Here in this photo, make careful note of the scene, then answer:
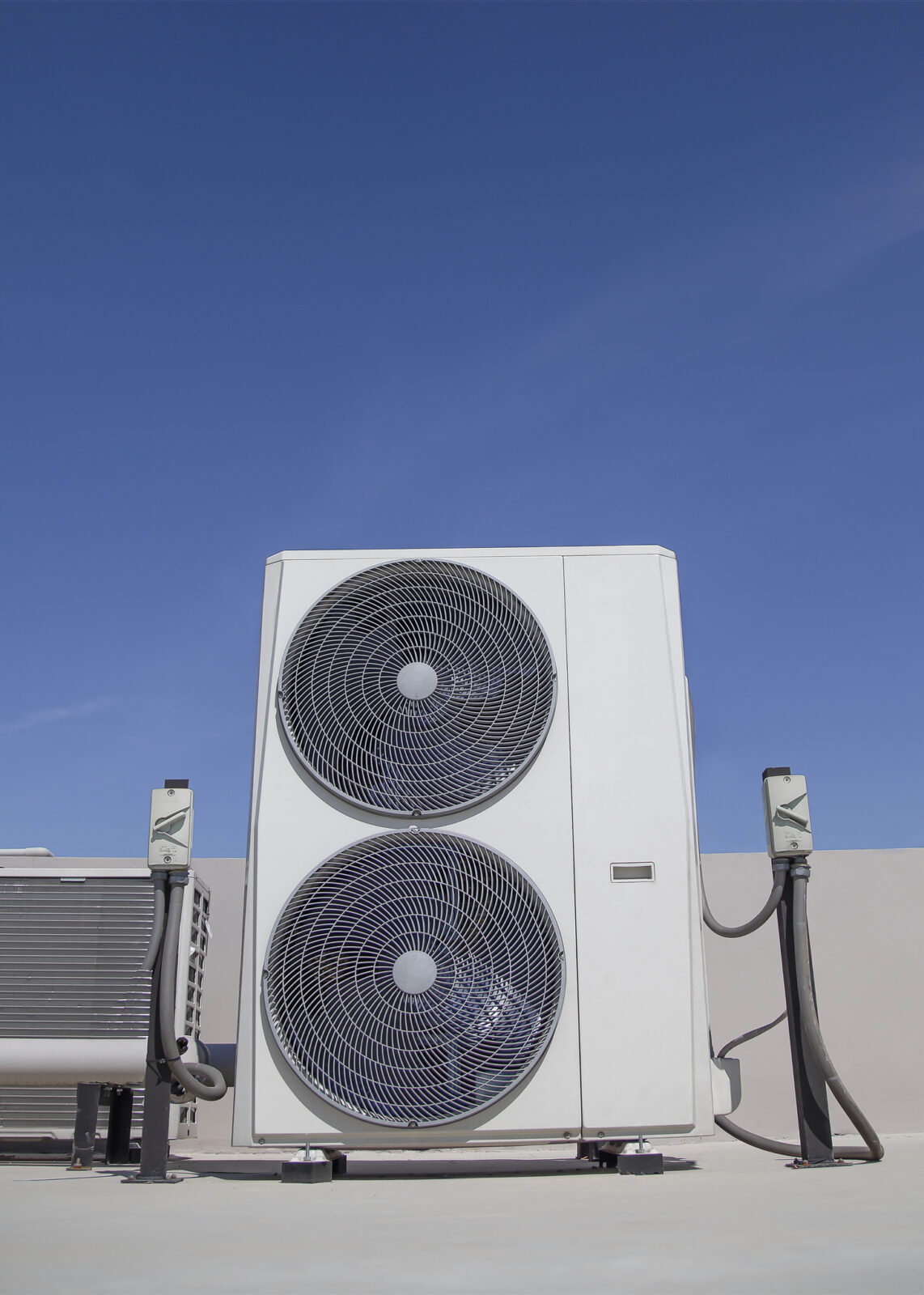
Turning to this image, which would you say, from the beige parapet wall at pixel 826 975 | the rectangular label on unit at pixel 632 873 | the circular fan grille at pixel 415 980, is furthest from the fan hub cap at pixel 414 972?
the beige parapet wall at pixel 826 975

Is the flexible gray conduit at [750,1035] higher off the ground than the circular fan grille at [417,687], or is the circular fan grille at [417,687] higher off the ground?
the circular fan grille at [417,687]

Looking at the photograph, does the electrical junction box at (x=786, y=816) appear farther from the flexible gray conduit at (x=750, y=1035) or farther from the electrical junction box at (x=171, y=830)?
the electrical junction box at (x=171, y=830)

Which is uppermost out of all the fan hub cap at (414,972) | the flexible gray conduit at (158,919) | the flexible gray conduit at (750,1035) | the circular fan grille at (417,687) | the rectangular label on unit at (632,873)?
the circular fan grille at (417,687)

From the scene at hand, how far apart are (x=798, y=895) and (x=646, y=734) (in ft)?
2.59

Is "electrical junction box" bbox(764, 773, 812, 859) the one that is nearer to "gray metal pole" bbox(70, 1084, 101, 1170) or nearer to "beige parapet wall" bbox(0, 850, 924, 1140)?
"gray metal pole" bbox(70, 1084, 101, 1170)

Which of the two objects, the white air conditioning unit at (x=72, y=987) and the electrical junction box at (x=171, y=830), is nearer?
the electrical junction box at (x=171, y=830)

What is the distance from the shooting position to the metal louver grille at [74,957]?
4.69m

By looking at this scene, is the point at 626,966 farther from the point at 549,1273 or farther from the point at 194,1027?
the point at 194,1027

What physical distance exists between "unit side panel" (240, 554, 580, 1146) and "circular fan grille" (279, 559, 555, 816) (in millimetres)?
65

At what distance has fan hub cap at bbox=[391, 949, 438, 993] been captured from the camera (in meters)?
3.41

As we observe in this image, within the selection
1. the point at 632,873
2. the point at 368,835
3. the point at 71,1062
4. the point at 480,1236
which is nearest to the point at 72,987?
the point at 71,1062

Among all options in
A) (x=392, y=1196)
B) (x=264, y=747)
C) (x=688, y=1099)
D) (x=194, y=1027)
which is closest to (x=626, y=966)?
(x=688, y=1099)

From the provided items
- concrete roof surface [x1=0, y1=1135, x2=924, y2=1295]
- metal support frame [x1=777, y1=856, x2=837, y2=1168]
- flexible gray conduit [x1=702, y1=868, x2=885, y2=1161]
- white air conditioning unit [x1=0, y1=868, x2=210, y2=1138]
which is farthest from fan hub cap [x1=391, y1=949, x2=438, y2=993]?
white air conditioning unit [x1=0, y1=868, x2=210, y2=1138]

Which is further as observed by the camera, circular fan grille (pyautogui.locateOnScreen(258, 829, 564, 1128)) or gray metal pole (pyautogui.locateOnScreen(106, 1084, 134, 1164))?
gray metal pole (pyautogui.locateOnScreen(106, 1084, 134, 1164))
